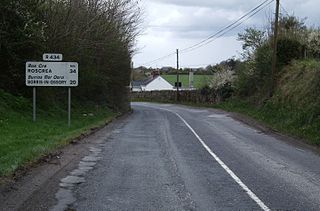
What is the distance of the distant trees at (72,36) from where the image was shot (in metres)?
24.5

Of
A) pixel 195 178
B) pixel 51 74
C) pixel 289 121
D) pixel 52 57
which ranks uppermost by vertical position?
pixel 52 57

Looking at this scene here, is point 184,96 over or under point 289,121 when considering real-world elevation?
under

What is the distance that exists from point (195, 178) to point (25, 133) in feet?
30.9

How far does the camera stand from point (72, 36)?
29641 millimetres

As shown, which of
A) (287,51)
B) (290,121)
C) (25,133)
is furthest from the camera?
(287,51)

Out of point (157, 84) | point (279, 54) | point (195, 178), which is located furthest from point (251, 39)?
point (157, 84)

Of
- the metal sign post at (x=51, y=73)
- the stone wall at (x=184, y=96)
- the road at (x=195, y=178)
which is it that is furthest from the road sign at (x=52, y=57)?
the stone wall at (x=184, y=96)

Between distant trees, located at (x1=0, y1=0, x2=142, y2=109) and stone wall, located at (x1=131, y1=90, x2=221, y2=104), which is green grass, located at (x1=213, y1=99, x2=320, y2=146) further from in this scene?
stone wall, located at (x1=131, y1=90, x2=221, y2=104)

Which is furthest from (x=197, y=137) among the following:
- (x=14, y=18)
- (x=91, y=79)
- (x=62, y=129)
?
(x=91, y=79)

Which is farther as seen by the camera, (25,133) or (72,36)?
(72,36)

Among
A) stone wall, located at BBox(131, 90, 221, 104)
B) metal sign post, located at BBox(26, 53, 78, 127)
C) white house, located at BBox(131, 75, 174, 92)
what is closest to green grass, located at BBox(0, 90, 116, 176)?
metal sign post, located at BBox(26, 53, 78, 127)

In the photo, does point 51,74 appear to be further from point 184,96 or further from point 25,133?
point 184,96

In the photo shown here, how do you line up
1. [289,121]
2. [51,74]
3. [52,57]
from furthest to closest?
[289,121] → [51,74] → [52,57]

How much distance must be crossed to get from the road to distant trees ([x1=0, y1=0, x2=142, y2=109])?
9.34 m
